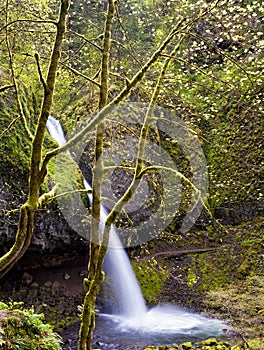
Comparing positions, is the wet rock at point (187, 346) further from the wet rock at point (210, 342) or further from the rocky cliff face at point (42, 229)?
the rocky cliff face at point (42, 229)

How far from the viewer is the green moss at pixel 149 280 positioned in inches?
335

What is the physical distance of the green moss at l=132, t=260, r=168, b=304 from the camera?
8508 millimetres

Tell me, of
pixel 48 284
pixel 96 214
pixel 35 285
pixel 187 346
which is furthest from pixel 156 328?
pixel 96 214

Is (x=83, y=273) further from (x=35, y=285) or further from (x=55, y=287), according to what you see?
(x=35, y=285)

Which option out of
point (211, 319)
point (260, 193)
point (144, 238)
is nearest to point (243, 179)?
point (260, 193)

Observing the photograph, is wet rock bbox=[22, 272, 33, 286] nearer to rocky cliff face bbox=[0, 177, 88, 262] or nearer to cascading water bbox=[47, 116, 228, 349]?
rocky cliff face bbox=[0, 177, 88, 262]

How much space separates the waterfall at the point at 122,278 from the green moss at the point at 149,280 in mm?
123

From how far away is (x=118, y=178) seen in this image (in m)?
9.67

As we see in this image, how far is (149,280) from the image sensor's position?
8.84 m

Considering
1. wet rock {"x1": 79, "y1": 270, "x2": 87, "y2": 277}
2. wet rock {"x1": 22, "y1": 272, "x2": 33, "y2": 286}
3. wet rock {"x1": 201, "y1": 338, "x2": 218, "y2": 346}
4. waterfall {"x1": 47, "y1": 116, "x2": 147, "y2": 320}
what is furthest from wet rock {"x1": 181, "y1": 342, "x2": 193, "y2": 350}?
wet rock {"x1": 22, "y1": 272, "x2": 33, "y2": 286}

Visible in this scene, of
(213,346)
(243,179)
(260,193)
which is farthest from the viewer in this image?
(243,179)

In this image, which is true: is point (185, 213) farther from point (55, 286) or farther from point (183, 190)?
point (55, 286)

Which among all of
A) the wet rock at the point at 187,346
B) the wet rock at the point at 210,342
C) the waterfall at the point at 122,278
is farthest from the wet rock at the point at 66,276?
the wet rock at the point at 210,342

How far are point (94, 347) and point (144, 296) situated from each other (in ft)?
7.60
